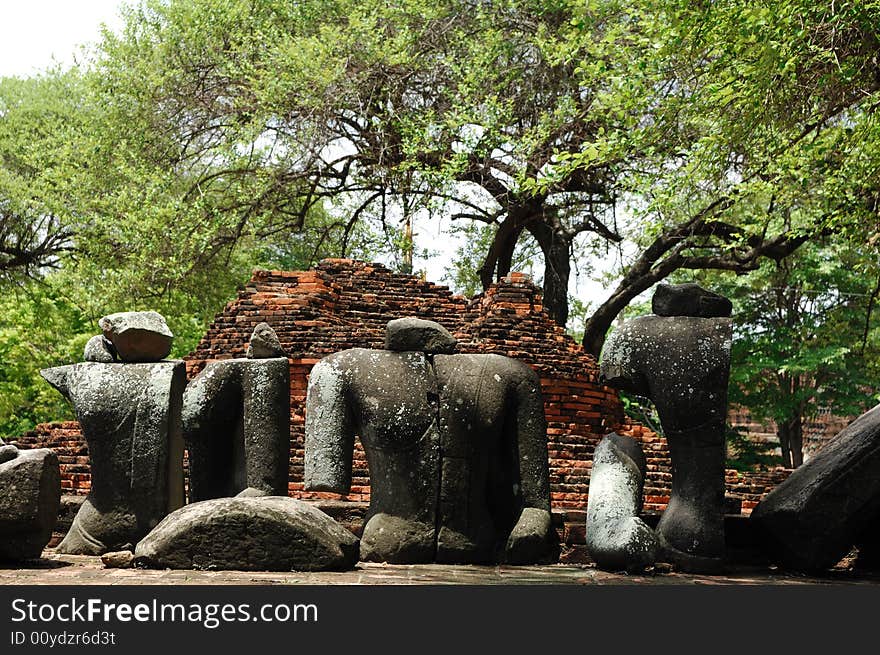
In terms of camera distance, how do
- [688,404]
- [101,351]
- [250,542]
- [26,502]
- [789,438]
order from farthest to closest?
[789,438]
[101,351]
[688,404]
[26,502]
[250,542]

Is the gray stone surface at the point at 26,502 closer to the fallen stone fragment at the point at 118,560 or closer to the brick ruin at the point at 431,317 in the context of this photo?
the fallen stone fragment at the point at 118,560

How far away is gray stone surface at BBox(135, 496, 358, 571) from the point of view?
4723 millimetres

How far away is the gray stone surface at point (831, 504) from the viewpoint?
4941mm

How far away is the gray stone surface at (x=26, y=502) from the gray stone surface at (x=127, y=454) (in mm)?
608

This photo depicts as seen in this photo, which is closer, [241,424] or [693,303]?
[693,303]

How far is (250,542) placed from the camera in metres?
4.73

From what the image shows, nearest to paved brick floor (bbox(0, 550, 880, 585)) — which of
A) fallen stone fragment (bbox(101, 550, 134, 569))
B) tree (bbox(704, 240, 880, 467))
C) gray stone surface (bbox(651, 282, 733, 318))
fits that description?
fallen stone fragment (bbox(101, 550, 134, 569))

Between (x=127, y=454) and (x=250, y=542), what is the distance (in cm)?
155

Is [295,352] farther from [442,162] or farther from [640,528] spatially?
[640,528]

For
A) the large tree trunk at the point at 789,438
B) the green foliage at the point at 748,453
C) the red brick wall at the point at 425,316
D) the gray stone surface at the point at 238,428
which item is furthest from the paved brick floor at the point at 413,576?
the large tree trunk at the point at 789,438

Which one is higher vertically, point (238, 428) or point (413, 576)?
point (238, 428)

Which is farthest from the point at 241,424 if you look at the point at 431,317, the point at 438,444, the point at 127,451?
the point at 431,317

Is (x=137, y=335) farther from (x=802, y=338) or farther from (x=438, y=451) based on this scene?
(x=802, y=338)

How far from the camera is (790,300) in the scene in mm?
20547
